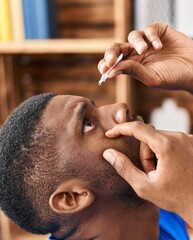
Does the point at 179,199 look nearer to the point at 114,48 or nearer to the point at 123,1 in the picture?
the point at 114,48

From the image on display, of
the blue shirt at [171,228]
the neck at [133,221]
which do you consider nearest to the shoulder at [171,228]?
the blue shirt at [171,228]

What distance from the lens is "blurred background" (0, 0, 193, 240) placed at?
1753mm

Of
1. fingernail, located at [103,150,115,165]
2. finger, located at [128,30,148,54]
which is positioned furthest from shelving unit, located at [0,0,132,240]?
fingernail, located at [103,150,115,165]

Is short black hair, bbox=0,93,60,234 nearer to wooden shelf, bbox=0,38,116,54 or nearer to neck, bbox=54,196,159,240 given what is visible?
neck, bbox=54,196,159,240

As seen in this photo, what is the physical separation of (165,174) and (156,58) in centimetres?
47

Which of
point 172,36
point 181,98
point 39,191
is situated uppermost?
point 172,36

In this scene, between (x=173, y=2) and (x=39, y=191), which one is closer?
(x=39, y=191)

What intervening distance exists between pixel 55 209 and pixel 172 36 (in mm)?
630

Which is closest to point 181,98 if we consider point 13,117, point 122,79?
point 122,79

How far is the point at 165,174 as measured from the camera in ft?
2.84

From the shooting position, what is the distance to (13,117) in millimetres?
1027

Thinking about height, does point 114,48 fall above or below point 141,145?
above

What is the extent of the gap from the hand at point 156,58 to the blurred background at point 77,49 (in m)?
0.47

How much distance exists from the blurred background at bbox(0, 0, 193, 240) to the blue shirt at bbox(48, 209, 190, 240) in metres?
0.66
